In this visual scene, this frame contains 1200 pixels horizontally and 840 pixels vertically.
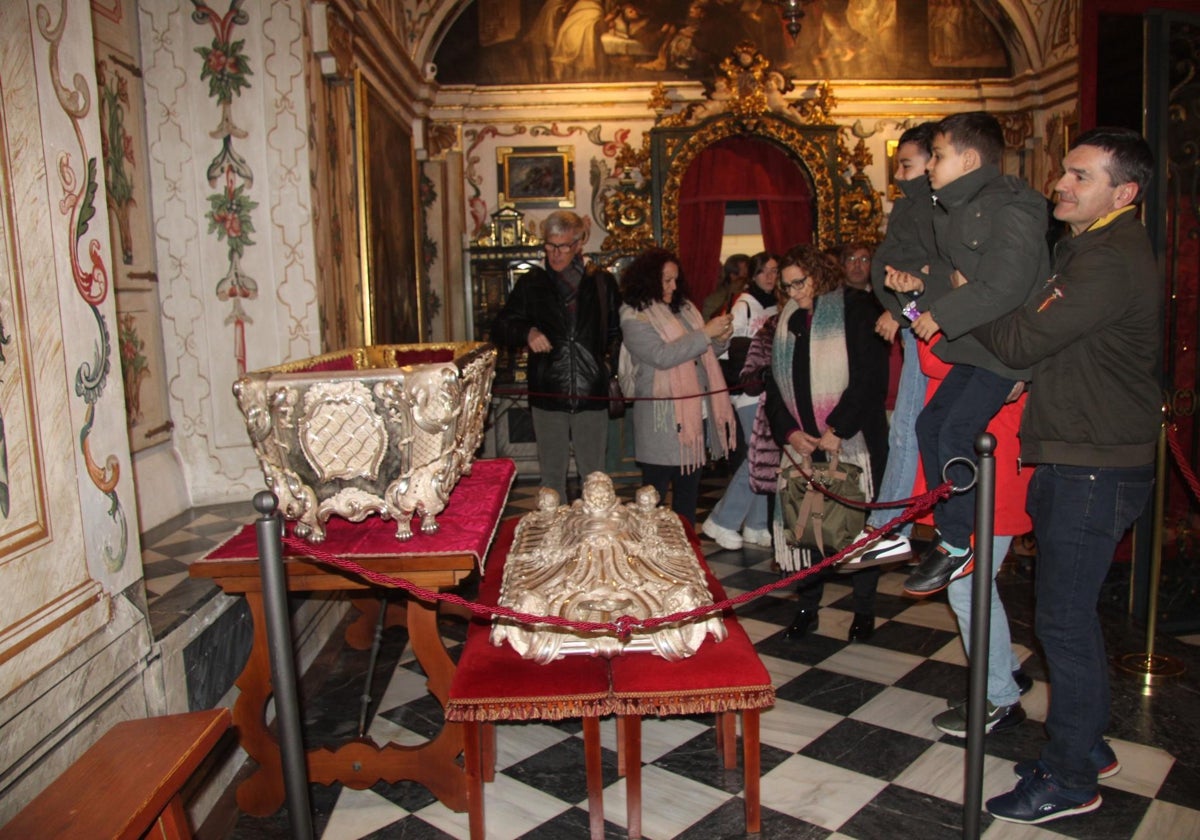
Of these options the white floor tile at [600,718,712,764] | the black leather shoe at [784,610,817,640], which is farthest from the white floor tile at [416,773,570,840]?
the black leather shoe at [784,610,817,640]

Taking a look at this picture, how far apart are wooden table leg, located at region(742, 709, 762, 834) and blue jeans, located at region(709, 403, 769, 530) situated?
303 cm

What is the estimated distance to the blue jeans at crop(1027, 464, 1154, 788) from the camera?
2.58 meters

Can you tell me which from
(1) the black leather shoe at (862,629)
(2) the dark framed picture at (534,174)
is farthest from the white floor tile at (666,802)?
(2) the dark framed picture at (534,174)

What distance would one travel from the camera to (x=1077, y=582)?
103 inches

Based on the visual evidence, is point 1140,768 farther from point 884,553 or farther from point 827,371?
point 827,371

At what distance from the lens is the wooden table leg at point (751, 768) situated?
2672 millimetres

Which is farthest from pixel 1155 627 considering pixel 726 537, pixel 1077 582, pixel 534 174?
pixel 534 174

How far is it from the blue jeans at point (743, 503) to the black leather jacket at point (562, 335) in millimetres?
1102

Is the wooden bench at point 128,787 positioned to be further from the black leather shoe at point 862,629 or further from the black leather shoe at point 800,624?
the black leather shoe at point 862,629

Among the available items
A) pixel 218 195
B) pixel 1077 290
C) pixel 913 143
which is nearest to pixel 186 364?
pixel 218 195

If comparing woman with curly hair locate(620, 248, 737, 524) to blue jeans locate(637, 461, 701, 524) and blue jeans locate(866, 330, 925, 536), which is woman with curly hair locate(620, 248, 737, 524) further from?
blue jeans locate(866, 330, 925, 536)

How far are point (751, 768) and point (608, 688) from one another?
54cm

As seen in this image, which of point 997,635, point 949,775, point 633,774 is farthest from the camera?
point 997,635

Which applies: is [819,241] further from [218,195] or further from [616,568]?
[616,568]
